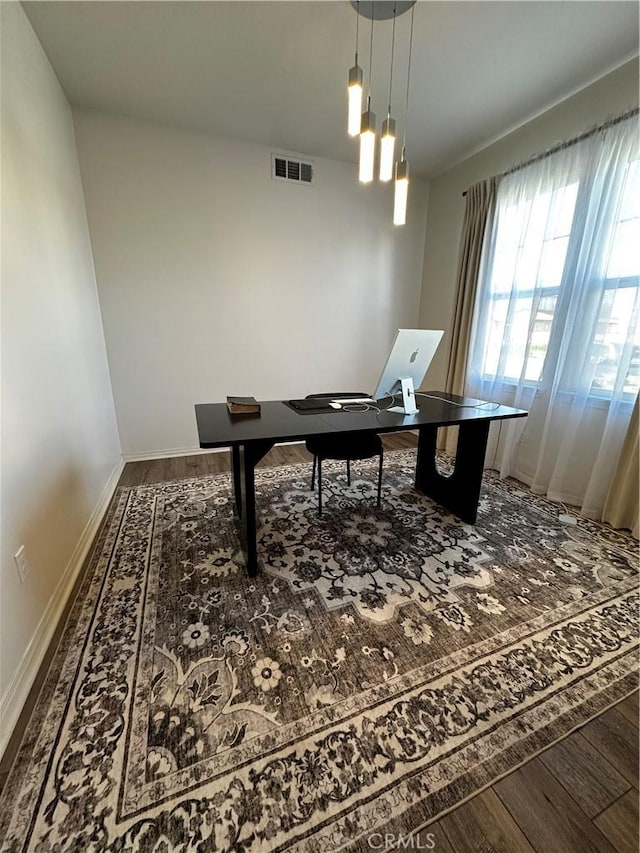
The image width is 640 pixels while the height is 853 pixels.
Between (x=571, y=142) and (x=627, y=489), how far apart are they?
238 cm

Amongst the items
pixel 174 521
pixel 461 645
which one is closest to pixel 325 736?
pixel 461 645

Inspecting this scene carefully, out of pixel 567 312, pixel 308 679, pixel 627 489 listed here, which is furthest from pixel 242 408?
A: pixel 627 489

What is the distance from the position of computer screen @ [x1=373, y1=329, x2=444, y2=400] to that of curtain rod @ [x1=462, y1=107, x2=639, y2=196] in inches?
67.8

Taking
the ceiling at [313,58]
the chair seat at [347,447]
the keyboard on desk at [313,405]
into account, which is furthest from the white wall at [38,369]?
the chair seat at [347,447]

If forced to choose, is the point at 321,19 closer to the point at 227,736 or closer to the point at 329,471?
the point at 329,471

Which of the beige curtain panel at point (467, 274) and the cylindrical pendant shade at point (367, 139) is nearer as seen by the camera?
the cylindrical pendant shade at point (367, 139)

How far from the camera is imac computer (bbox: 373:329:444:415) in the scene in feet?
6.34

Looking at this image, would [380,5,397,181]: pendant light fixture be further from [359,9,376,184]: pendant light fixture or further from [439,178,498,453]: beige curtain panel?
[439,178,498,453]: beige curtain panel

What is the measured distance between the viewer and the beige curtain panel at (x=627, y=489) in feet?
6.88

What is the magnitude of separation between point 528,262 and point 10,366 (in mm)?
3366

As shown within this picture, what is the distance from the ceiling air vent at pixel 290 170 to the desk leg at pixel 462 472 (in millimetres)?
2691

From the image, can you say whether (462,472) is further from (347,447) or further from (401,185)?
(401,185)

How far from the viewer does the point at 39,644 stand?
1338 mm

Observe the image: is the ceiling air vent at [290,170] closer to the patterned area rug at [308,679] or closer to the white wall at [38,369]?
the white wall at [38,369]
